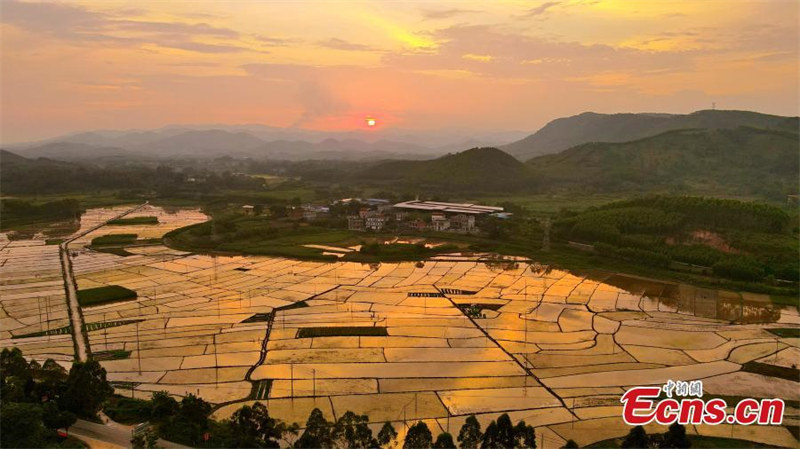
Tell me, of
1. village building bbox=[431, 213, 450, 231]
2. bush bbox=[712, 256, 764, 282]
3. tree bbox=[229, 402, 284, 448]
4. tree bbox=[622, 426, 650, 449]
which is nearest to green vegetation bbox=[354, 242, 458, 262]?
village building bbox=[431, 213, 450, 231]

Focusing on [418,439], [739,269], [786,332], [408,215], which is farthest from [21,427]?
[408,215]

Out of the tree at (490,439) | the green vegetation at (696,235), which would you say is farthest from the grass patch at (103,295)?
the green vegetation at (696,235)

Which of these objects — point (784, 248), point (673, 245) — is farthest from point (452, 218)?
point (784, 248)

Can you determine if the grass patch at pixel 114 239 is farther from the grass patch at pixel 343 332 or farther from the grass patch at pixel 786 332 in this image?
the grass patch at pixel 786 332

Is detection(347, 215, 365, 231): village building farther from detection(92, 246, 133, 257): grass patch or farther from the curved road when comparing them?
the curved road

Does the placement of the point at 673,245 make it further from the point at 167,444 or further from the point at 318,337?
the point at 167,444

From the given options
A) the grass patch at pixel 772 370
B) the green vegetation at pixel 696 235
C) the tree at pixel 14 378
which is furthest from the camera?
the green vegetation at pixel 696 235
